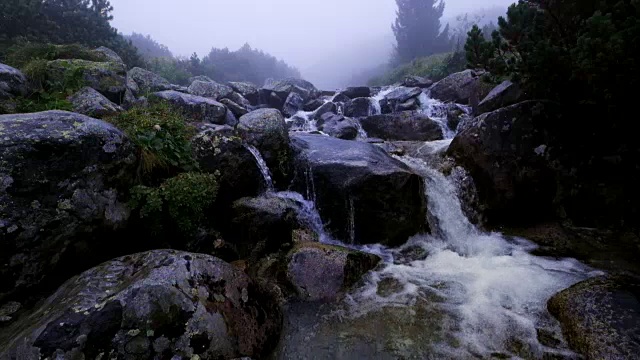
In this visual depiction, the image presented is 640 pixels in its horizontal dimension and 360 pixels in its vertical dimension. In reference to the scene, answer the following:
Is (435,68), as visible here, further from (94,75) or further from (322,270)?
(322,270)

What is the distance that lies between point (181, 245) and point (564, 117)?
337 inches

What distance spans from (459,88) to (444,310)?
15.2 meters

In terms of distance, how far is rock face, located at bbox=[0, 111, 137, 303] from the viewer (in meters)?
3.94

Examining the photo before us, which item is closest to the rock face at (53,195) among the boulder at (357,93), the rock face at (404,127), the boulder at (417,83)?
the rock face at (404,127)

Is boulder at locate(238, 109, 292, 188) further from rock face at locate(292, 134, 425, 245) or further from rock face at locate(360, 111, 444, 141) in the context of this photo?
rock face at locate(360, 111, 444, 141)


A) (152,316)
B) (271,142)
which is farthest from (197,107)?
(152,316)

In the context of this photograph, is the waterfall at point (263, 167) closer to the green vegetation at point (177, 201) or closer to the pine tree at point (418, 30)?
the green vegetation at point (177, 201)

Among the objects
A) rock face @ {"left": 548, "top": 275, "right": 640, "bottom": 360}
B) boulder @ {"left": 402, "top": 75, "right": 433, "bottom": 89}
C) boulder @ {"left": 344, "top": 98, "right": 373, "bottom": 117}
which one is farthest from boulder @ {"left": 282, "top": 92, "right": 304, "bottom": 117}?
rock face @ {"left": 548, "top": 275, "right": 640, "bottom": 360}

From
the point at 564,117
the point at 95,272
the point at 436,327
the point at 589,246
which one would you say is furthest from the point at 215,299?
the point at 564,117

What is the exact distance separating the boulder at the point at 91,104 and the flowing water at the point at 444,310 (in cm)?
591

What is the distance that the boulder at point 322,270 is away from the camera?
5262 millimetres

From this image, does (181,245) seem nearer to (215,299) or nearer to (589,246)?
(215,299)

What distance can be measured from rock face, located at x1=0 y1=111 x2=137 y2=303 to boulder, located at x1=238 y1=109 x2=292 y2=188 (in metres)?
3.16

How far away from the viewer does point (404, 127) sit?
1391 cm
